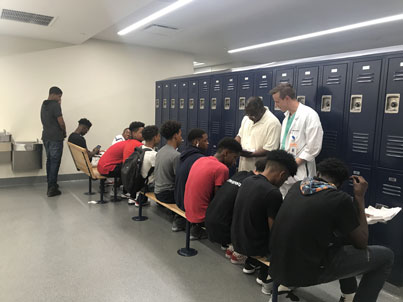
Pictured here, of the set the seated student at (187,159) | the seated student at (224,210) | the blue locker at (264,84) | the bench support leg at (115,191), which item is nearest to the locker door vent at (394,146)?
the seated student at (224,210)

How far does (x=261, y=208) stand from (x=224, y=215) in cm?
47

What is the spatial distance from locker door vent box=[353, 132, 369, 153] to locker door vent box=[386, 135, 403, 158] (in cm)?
18

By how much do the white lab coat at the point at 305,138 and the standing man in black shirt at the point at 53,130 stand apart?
382 centimetres

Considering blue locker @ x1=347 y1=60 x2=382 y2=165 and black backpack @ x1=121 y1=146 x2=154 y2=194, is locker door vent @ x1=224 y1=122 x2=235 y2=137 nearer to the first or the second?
black backpack @ x1=121 y1=146 x2=154 y2=194

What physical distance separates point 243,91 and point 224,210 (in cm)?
212

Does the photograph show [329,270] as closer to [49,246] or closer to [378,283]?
[378,283]

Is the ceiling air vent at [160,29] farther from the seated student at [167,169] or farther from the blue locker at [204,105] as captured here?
the seated student at [167,169]

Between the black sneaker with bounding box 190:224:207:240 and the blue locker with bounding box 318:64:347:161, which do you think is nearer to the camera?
the blue locker with bounding box 318:64:347:161

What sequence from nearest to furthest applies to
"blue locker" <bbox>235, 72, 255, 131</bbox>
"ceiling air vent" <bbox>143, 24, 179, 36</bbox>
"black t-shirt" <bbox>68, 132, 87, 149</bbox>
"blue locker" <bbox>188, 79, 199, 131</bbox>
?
"blue locker" <bbox>235, 72, 255, 131</bbox> → "blue locker" <bbox>188, 79, 199, 131</bbox> → "black t-shirt" <bbox>68, 132, 87, 149</bbox> → "ceiling air vent" <bbox>143, 24, 179, 36</bbox>

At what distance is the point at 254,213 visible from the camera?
7.09ft

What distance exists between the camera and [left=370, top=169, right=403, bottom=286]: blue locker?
265 centimetres

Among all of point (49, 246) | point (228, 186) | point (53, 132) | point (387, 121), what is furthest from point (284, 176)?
point (53, 132)

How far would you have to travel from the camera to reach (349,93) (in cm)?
296

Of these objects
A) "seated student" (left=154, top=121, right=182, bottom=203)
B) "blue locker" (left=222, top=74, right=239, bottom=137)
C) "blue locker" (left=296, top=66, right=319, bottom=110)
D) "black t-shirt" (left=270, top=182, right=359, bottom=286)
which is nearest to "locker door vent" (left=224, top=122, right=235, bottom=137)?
"blue locker" (left=222, top=74, right=239, bottom=137)
